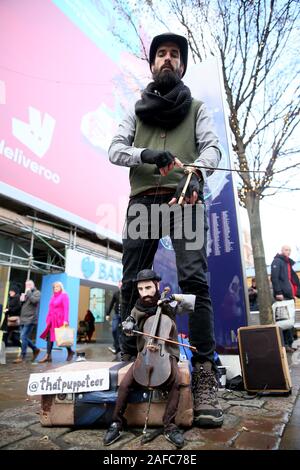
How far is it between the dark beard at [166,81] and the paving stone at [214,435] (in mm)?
2051

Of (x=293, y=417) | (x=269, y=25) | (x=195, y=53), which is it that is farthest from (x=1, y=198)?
(x=293, y=417)

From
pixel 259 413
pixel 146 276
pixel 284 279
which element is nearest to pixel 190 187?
pixel 146 276

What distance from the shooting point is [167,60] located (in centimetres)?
230

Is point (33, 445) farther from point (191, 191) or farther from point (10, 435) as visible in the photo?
point (191, 191)

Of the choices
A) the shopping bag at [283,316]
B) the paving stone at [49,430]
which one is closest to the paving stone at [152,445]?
the paving stone at [49,430]

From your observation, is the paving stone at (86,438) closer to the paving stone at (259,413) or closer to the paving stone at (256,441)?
the paving stone at (256,441)

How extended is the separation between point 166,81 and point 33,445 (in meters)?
2.21

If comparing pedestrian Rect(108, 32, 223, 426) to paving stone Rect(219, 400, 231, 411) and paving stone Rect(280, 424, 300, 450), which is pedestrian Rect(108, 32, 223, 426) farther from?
paving stone Rect(280, 424, 300, 450)

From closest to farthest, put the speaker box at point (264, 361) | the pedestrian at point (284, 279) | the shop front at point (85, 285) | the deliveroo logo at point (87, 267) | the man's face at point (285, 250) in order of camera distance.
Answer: the speaker box at point (264, 361)
the pedestrian at point (284, 279)
the man's face at point (285, 250)
the shop front at point (85, 285)
the deliveroo logo at point (87, 267)

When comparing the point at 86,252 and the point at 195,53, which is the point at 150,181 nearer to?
the point at 195,53

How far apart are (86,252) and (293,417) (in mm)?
11049

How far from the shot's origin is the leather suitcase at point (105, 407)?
1.65 metres

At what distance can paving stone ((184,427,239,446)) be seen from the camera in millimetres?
1414

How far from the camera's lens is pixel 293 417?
180 cm
